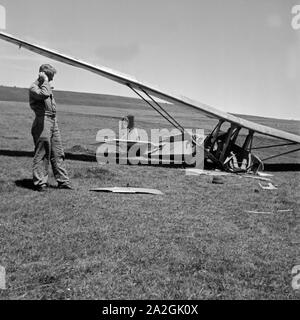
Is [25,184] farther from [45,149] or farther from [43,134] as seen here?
[43,134]

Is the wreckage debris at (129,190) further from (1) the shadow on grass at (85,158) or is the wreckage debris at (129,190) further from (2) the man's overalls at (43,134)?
(1) the shadow on grass at (85,158)

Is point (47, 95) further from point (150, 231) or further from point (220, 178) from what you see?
point (220, 178)

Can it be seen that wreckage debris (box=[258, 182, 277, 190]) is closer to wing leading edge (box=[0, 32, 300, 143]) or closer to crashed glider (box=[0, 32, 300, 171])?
crashed glider (box=[0, 32, 300, 171])

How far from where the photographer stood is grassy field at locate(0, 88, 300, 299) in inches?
161

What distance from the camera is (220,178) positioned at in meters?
10.7

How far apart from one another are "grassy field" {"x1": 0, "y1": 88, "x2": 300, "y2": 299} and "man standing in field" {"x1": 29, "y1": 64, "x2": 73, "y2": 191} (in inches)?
13.7

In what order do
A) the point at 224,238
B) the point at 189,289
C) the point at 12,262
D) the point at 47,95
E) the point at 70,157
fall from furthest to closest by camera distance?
the point at 70,157 → the point at 47,95 → the point at 224,238 → the point at 12,262 → the point at 189,289

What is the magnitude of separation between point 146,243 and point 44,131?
12.2 feet

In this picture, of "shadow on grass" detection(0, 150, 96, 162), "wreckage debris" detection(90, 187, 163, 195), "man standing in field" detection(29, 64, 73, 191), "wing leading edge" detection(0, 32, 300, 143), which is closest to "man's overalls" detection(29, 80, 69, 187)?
"man standing in field" detection(29, 64, 73, 191)

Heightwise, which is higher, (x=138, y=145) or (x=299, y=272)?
(x=138, y=145)
